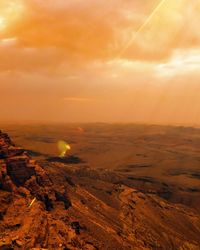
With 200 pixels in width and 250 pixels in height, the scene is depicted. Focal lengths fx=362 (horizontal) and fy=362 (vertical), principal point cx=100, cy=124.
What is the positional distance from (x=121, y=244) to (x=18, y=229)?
14.2m

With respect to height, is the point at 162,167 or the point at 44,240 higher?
the point at 44,240

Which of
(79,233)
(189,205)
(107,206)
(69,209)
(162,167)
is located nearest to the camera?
(79,233)

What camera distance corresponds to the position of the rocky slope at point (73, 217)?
118ft

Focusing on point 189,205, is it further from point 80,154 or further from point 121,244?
point 80,154

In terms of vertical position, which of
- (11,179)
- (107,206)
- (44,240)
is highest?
(11,179)

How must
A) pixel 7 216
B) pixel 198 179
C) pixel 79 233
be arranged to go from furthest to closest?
pixel 198 179
pixel 79 233
pixel 7 216

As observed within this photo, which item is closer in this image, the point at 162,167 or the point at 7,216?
the point at 7,216

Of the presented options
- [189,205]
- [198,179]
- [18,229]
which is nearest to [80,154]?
[198,179]

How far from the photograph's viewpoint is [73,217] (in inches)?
1839

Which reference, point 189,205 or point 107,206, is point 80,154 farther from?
point 107,206

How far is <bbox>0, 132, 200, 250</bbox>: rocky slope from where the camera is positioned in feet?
118

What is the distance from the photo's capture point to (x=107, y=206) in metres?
67.2

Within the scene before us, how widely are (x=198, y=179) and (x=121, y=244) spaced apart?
104 m

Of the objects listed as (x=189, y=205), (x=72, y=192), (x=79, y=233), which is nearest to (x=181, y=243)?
(x=72, y=192)
